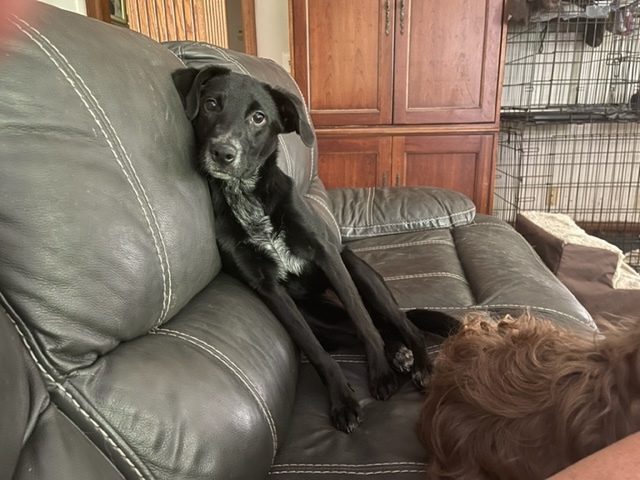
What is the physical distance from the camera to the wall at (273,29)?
3953mm

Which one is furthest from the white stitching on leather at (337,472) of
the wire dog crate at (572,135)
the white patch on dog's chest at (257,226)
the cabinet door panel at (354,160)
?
the wire dog crate at (572,135)

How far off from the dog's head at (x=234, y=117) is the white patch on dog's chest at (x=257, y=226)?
0.14 ft

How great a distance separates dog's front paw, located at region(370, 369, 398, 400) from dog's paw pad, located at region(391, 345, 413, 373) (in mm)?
69

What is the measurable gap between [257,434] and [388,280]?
99 cm

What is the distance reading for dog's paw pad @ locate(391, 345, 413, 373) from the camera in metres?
1.30

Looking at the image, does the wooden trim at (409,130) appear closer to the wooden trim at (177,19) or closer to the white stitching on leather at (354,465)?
the wooden trim at (177,19)

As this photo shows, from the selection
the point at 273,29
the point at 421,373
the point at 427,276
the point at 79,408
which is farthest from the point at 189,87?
the point at 273,29

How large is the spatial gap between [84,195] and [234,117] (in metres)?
0.63

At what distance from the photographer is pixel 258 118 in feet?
4.62

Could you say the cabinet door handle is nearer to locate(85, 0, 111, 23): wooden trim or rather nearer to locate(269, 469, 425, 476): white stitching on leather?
locate(85, 0, 111, 23): wooden trim

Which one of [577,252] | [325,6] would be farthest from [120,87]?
[325,6]

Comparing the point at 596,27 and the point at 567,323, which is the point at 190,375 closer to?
the point at 567,323

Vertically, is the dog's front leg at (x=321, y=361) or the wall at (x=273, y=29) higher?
the wall at (x=273, y=29)

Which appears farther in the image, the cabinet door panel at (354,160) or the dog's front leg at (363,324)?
the cabinet door panel at (354,160)
